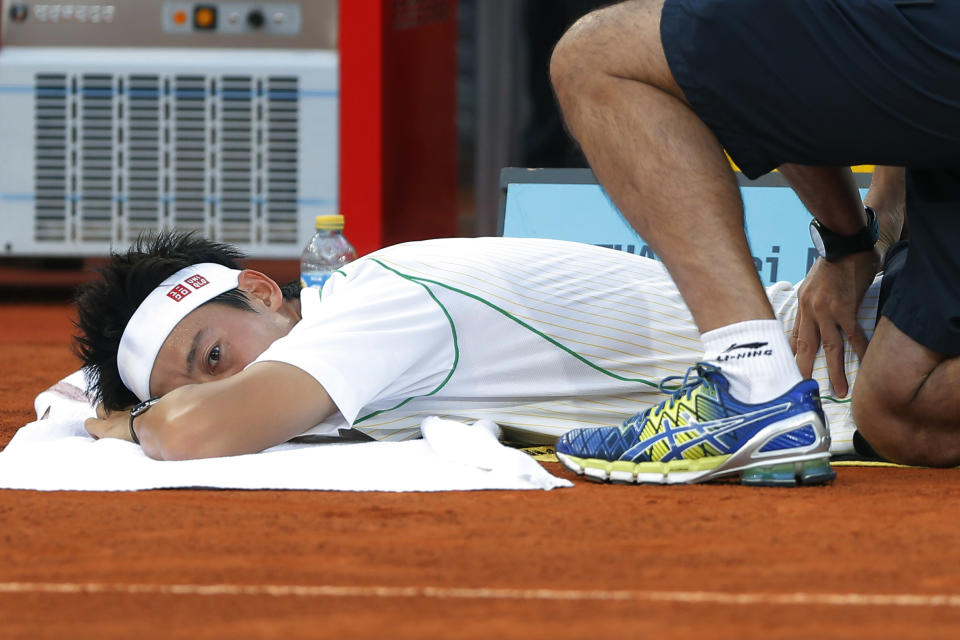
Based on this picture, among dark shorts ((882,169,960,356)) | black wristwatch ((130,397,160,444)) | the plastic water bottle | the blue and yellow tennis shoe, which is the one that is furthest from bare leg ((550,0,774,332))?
the plastic water bottle

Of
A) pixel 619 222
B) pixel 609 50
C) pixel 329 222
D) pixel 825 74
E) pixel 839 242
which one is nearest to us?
pixel 825 74

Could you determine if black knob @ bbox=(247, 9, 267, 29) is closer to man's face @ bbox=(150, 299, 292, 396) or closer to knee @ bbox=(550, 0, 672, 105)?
man's face @ bbox=(150, 299, 292, 396)

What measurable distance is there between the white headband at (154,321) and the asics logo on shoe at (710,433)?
2.35 feet

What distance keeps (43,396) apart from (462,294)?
94cm

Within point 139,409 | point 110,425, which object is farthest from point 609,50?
point 110,425

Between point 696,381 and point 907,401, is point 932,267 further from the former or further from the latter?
point 696,381

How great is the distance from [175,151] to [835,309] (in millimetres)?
3433

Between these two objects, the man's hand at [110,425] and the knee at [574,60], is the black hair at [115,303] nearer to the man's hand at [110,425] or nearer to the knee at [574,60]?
the man's hand at [110,425]

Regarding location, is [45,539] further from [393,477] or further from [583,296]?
[583,296]

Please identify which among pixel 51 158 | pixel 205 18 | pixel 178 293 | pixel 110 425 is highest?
pixel 205 18

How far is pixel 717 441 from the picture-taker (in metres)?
1.55

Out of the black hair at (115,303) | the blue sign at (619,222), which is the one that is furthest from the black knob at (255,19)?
the black hair at (115,303)

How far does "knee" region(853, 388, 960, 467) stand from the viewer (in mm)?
1724

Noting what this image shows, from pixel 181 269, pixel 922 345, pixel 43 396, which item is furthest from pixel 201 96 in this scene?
pixel 922 345
